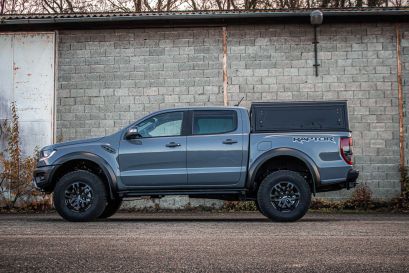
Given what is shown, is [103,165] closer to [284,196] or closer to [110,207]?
[110,207]

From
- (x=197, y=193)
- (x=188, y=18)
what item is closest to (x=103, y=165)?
(x=197, y=193)

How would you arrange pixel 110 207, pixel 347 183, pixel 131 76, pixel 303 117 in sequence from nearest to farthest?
pixel 347 183, pixel 303 117, pixel 110 207, pixel 131 76

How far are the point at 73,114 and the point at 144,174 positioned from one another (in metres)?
5.26

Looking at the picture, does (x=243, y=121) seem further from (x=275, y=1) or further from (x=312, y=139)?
(x=275, y=1)

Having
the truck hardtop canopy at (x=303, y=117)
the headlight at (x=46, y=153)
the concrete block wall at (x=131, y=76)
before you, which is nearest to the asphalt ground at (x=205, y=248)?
the headlight at (x=46, y=153)

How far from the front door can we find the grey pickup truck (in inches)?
0.6

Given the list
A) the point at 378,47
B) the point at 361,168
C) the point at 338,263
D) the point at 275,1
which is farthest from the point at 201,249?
the point at 275,1

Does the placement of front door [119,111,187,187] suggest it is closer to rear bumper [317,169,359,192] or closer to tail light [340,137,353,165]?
rear bumper [317,169,359,192]

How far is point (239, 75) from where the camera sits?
15375 mm

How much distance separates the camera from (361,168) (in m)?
15.0

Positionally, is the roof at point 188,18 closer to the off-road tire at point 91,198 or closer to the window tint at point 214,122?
the window tint at point 214,122

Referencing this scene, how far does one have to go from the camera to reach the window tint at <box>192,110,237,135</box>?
36.3 ft

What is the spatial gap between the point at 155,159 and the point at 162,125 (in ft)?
1.97

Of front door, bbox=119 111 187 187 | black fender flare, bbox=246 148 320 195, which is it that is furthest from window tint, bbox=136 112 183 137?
black fender flare, bbox=246 148 320 195
